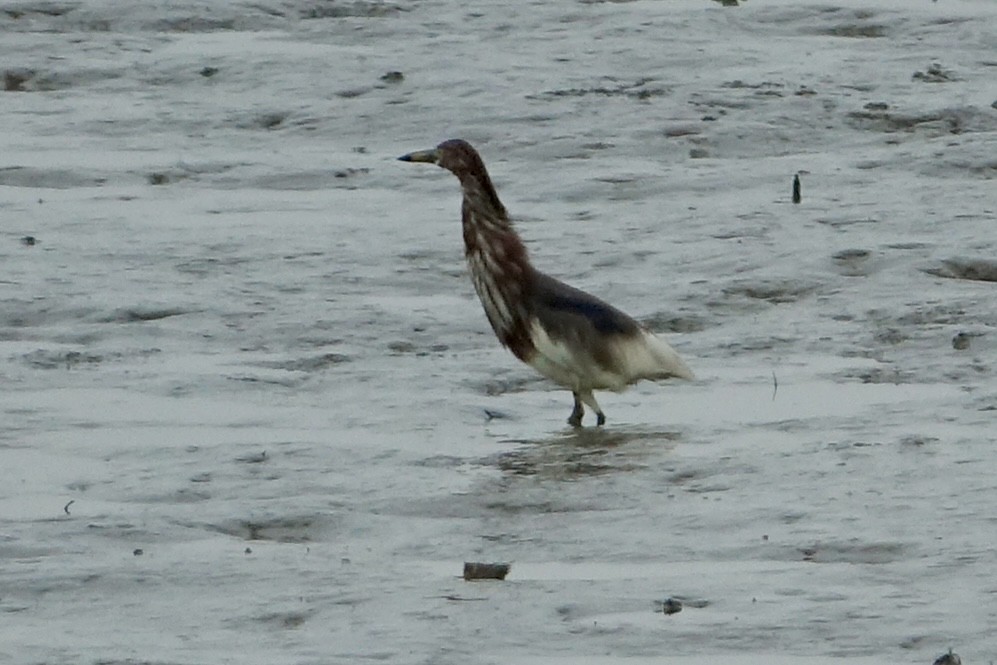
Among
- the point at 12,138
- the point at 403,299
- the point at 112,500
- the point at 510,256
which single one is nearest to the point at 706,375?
the point at 510,256

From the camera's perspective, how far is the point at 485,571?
23.6 feet

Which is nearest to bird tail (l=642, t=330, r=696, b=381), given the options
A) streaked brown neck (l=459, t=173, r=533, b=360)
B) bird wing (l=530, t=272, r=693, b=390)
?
bird wing (l=530, t=272, r=693, b=390)

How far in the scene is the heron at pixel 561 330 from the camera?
30.4ft

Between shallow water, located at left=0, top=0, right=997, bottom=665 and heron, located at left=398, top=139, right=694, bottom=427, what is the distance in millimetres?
205

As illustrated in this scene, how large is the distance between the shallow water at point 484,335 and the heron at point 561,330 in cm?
20

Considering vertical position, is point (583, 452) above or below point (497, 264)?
below

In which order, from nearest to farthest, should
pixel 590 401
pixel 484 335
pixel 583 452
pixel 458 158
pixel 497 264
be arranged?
pixel 583 452 → pixel 590 401 → pixel 497 264 → pixel 458 158 → pixel 484 335

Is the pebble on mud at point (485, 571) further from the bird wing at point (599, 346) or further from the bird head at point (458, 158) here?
the bird head at point (458, 158)

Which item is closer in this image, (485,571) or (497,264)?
(485,571)

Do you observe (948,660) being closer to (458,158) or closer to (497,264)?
(497,264)

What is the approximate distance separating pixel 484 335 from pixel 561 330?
1258mm

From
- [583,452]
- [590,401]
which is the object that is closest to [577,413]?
[590,401]

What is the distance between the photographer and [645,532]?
24.8 feet

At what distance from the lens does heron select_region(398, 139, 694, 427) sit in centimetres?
927
